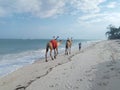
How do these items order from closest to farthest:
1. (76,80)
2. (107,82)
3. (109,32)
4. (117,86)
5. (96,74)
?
1. (117,86)
2. (107,82)
3. (76,80)
4. (96,74)
5. (109,32)

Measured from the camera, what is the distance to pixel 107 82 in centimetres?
876

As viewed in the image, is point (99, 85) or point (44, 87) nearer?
point (99, 85)

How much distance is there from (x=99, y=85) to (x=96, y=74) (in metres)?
1.72

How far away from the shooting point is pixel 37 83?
33.2 feet

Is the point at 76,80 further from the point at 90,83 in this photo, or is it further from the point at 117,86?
the point at 117,86

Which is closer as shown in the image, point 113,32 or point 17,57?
point 17,57

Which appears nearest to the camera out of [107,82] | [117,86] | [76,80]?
[117,86]

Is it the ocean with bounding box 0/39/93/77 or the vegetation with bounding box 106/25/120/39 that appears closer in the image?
the ocean with bounding box 0/39/93/77

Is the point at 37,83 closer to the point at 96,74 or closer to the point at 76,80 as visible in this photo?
the point at 76,80

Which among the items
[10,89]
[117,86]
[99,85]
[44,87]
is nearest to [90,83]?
[99,85]

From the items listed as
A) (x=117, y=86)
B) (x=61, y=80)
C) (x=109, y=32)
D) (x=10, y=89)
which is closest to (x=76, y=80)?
(x=61, y=80)

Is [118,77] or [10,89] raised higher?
[118,77]

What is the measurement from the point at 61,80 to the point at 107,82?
216 cm

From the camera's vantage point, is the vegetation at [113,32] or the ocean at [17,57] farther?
the vegetation at [113,32]
